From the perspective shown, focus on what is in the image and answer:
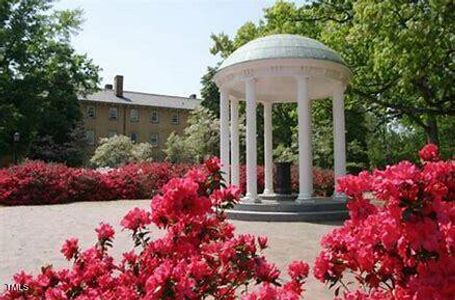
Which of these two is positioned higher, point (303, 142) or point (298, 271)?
point (303, 142)

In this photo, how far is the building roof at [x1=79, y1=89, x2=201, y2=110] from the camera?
5878 cm

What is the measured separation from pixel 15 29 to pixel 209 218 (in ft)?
127

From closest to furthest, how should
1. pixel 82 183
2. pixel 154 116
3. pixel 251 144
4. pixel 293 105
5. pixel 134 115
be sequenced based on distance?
pixel 251 144, pixel 82 183, pixel 293 105, pixel 134 115, pixel 154 116

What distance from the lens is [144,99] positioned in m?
64.4

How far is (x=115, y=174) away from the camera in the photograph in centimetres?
2491

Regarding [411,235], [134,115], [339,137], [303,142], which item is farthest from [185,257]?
[134,115]

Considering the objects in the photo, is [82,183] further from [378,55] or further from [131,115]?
[131,115]

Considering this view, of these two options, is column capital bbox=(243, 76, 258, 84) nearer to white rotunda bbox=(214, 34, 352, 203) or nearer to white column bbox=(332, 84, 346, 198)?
white rotunda bbox=(214, 34, 352, 203)

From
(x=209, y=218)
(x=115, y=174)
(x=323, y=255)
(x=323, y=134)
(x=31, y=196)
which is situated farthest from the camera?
(x=323, y=134)

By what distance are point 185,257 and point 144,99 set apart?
62614 mm

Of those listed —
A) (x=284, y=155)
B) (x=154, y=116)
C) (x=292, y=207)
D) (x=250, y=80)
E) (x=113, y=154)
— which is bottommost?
(x=292, y=207)

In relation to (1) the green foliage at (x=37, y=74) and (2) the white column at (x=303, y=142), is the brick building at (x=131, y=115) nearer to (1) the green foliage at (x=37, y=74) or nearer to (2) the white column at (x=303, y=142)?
(1) the green foliage at (x=37, y=74)

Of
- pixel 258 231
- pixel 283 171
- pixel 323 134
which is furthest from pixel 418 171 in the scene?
pixel 323 134

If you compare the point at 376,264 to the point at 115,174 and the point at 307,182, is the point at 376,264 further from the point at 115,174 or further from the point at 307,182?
the point at 115,174
